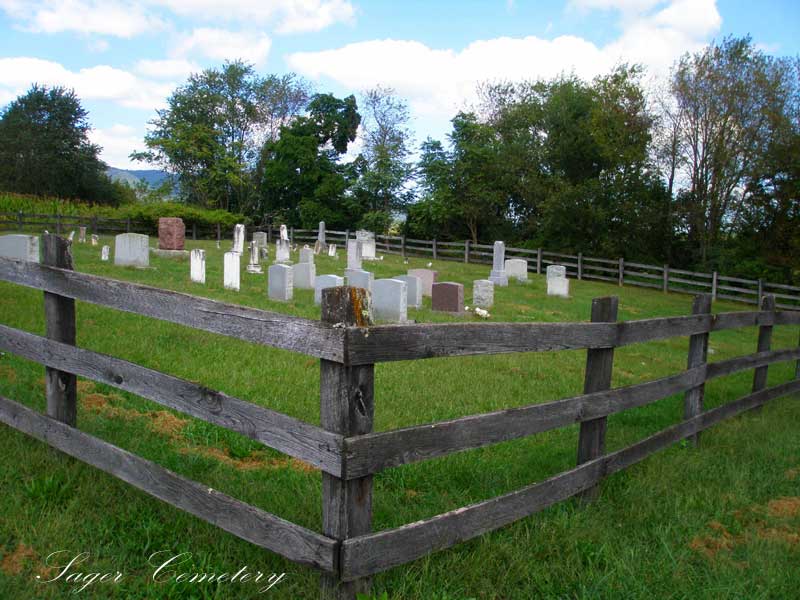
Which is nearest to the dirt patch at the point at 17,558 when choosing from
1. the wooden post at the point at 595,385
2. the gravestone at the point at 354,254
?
the wooden post at the point at 595,385

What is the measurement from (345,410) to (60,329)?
251 centimetres

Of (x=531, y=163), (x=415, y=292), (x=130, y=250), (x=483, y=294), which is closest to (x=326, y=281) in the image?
(x=415, y=292)

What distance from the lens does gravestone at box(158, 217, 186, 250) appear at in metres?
21.8

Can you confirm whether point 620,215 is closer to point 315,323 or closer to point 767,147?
point 767,147

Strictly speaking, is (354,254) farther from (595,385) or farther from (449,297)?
(595,385)

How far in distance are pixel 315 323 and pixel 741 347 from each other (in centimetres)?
1568

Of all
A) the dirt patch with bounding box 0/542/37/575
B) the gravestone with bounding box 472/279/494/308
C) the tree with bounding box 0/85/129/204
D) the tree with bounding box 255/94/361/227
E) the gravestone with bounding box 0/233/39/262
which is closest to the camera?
the dirt patch with bounding box 0/542/37/575

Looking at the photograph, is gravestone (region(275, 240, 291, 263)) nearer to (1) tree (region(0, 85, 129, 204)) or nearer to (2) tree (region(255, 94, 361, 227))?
(2) tree (region(255, 94, 361, 227))

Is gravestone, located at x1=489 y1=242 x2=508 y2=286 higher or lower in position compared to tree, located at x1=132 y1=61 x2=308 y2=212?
lower

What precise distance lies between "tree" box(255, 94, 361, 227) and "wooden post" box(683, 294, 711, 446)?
37.6 m

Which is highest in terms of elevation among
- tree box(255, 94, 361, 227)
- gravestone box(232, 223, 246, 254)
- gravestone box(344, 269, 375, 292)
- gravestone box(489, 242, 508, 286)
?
tree box(255, 94, 361, 227)

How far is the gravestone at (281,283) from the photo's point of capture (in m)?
14.0

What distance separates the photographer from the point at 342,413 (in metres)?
2.53

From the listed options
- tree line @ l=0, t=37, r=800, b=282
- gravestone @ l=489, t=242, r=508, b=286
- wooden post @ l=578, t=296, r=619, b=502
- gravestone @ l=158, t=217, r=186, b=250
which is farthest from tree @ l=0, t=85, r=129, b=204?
wooden post @ l=578, t=296, r=619, b=502
